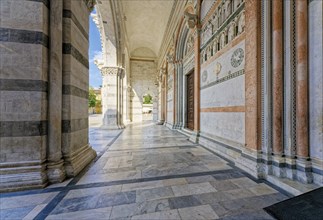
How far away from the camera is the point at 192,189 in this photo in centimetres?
202

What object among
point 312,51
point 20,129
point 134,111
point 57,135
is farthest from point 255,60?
point 134,111

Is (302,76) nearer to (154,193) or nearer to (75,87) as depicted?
(154,193)

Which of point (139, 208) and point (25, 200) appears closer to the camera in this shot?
point (139, 208)

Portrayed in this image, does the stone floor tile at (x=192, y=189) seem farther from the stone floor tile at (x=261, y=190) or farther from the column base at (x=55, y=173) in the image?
the column base at (x=55, y=173)

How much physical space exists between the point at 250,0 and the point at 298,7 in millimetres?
890

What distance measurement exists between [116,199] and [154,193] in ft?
1.57

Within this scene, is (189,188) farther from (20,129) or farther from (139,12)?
(139,12)

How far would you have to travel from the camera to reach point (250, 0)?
2742mm

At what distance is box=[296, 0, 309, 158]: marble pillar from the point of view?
2094 millimetres

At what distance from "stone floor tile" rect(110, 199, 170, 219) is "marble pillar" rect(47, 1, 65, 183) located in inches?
48.9

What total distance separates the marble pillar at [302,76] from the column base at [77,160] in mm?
3529

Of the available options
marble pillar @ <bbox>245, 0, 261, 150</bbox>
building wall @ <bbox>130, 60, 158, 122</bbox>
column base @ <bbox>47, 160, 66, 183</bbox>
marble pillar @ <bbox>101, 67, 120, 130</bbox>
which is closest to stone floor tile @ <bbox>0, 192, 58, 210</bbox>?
column base @ <bbox>47, 160, 66, 183</bbox>

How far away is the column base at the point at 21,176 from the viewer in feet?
6.32

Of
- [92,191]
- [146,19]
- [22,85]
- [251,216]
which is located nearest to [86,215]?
[92,191]
